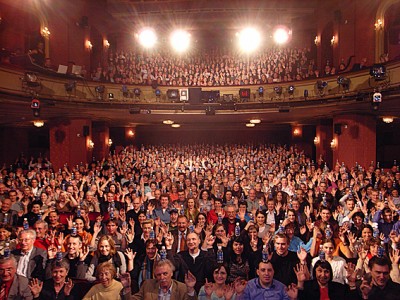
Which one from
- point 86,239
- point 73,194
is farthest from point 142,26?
point 86,239

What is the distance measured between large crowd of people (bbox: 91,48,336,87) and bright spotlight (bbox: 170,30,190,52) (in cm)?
67

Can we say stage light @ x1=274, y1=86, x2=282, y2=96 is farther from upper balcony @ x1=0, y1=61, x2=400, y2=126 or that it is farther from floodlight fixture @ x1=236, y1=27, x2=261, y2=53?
floodlight fixture @ x1=236, y1=27, x2=261, y2=53

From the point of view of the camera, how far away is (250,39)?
58.5 ft

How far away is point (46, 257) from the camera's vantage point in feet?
15.6

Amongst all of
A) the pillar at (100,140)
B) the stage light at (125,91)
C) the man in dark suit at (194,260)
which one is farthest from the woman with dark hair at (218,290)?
the pillar at (100,140)

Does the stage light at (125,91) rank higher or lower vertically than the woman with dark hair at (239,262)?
higher

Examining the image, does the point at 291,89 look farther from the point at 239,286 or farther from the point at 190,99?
the point at 239,286

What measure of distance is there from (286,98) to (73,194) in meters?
9.40

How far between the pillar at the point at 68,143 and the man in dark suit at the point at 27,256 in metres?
9.83

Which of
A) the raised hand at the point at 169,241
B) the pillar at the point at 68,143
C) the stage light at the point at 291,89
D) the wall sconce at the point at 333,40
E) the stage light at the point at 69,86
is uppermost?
the wall sconce at the point at 333,40

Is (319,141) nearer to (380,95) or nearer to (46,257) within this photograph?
(380,95)

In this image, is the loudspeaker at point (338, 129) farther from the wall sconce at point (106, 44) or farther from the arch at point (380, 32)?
the wall sconce at point (106, 44)

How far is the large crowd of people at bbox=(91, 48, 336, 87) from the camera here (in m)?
15.2

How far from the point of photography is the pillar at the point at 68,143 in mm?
14070
